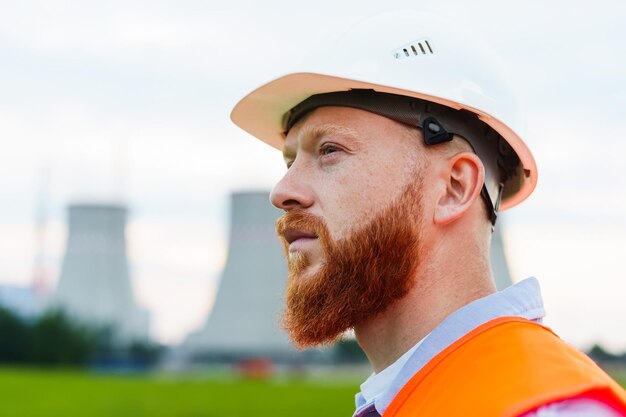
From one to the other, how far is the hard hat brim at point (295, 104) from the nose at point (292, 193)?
0.20 metres

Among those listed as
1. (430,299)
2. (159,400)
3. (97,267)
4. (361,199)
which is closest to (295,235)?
(361,199)

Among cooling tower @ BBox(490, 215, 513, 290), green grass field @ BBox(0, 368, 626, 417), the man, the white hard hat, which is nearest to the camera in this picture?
the man

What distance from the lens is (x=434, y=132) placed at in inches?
63.5

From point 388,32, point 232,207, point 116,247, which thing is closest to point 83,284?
point 116,247

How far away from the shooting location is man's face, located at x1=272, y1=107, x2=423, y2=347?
1.56m

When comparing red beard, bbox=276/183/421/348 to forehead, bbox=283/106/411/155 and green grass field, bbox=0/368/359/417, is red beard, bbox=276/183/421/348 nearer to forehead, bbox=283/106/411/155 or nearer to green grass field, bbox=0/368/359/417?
forehead, bbox=283/106/411/155

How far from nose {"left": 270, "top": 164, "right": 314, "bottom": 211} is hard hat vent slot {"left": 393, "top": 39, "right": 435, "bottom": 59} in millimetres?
306

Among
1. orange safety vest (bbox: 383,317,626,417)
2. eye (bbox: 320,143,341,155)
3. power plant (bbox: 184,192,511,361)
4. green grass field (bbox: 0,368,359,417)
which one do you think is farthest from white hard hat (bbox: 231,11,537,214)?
power plant (bbox: 184,192,511,361)

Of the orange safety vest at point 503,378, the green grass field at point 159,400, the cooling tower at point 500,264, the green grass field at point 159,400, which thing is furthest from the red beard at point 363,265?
the cooling tower at point 500,264

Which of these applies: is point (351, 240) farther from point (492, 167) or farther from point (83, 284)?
point (83, 284)

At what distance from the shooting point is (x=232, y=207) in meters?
29.7

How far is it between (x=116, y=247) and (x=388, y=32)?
99.3 ft

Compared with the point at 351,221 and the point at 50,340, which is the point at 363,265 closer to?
the point at 351,221

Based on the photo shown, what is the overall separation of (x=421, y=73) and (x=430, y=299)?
1.41 feet
